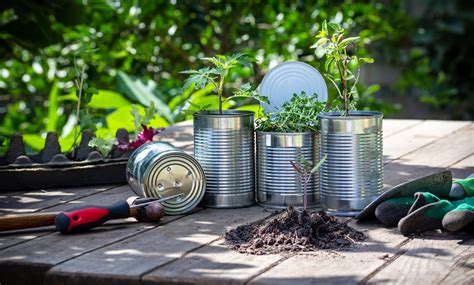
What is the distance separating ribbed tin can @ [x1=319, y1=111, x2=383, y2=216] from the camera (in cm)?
196

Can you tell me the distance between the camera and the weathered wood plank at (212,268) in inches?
57.7

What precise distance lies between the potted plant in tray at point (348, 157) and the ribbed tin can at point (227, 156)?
209 mm

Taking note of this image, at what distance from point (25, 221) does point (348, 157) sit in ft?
2.54

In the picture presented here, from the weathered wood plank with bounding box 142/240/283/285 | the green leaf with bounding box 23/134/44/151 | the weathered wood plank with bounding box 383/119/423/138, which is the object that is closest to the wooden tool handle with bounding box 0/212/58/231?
the weathered wood plank with bounding box 142/240/283/285

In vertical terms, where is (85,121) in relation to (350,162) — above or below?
above

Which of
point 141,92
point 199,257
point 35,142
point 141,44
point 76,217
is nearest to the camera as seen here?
point 199,257

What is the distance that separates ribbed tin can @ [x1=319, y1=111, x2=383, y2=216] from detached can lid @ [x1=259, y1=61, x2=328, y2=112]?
0.89 ft

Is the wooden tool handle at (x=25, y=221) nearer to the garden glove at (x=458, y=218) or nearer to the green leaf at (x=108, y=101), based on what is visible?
the garden glove at (x=458, y=218)

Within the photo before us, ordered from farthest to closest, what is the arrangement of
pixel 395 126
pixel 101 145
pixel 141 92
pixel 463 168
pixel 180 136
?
pixel 141 92 → pixel 395 126 → pixel 180 136 → pixel 463 168 → pixel 101 145

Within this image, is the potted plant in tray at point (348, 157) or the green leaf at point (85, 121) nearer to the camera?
the potted plant in tray at point (348, 157)

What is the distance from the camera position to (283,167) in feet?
6.73

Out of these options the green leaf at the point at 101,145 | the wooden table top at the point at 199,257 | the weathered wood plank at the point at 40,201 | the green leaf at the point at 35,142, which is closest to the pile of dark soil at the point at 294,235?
the wooden table top at the point at 199,257

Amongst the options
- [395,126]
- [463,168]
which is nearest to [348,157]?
[463,168]

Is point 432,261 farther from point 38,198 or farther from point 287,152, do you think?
point 38,198
